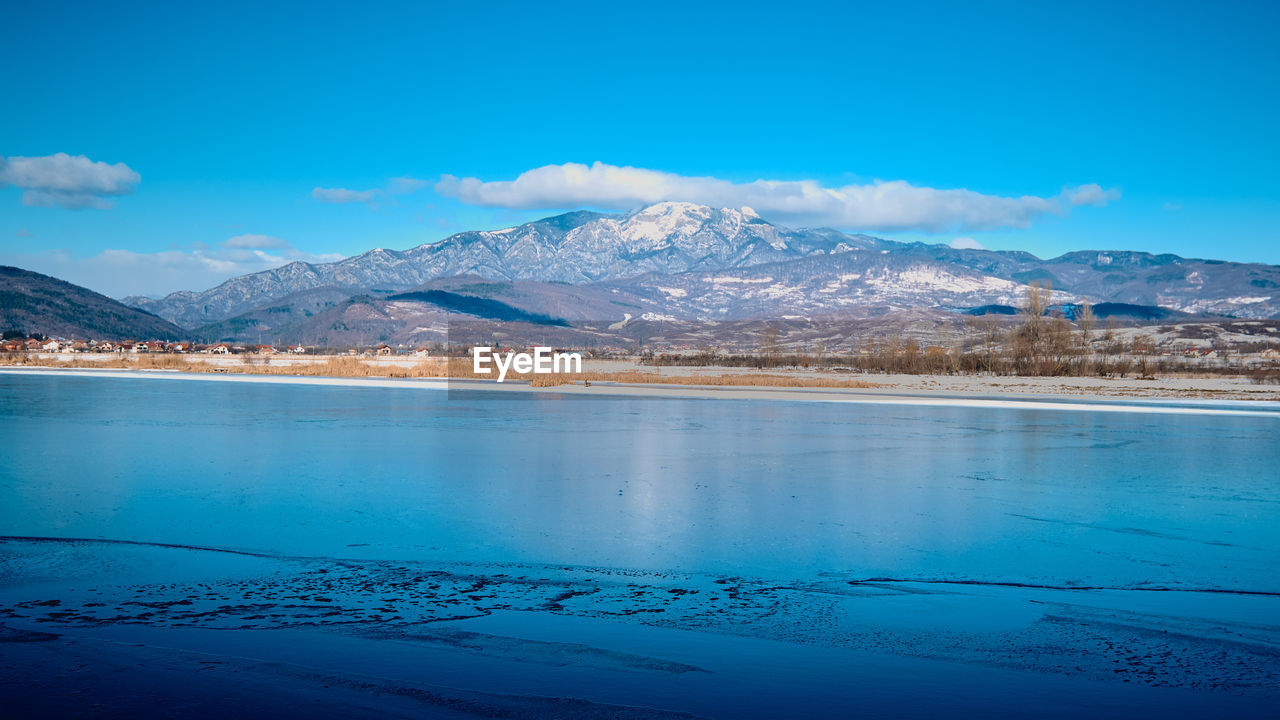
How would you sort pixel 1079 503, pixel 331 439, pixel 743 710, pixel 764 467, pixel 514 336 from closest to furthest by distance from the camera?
pixel 743 710, pixel 1079 503, pixel 764 467, pixel 331 439, pixel 514 336

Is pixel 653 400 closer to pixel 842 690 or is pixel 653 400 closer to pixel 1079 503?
pixel 1079 503

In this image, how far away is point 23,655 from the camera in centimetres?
506

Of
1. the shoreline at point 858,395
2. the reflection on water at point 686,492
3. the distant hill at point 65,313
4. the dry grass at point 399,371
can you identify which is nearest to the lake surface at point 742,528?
the reflection on water at point 686,492

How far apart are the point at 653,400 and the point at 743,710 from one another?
22486 millimetres

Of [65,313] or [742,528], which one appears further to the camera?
[65,313]

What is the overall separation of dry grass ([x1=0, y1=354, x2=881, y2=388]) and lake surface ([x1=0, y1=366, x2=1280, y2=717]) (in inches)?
760

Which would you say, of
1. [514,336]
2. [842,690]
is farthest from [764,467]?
[514,336]

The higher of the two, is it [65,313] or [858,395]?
[65,313]

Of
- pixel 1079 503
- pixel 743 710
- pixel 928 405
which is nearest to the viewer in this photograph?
pixel 743 710

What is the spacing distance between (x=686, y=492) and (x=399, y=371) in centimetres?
3366

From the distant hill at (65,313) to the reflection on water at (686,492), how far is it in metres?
132

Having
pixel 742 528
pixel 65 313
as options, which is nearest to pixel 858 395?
pixel 742 528

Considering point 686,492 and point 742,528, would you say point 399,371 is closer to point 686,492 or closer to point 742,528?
point 686,492

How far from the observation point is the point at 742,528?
8719 mm
